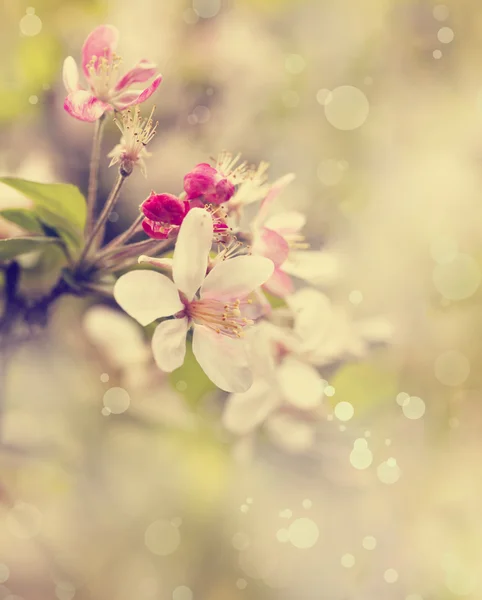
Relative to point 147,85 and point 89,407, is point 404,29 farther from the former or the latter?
point 89,407

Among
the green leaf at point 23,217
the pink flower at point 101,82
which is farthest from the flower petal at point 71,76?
the green leaf at point 23,217

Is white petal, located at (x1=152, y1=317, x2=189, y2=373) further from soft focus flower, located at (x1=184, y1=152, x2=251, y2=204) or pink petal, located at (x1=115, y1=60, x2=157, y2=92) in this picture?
pink petal, located at (x1=115, y1=60, x2=157, y2=92)

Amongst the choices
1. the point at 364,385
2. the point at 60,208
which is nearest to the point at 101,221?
the point at 60,208

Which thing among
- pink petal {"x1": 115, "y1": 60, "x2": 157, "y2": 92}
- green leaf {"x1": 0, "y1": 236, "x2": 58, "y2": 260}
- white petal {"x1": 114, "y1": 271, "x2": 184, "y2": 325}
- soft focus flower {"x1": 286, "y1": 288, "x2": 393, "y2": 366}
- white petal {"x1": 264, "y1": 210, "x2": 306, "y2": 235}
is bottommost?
soft focus flower {"x1": 286, "y1": 288, "x2": 393, "y2": 366}

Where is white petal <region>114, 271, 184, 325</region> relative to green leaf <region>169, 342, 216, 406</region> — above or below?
above

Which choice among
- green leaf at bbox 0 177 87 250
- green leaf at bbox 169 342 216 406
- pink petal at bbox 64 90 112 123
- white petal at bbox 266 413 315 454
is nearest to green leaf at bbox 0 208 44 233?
green leaf at bbox 0 177 87 250

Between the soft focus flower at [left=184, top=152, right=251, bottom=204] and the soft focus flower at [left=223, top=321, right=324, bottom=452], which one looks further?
the soft focus flower at [left=223, top=321, right=324, bottom=452]

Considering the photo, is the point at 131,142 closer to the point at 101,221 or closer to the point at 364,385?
the point at 101,221

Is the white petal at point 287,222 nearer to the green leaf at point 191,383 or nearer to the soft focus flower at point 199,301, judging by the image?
the soft focus flower at point 199,301
